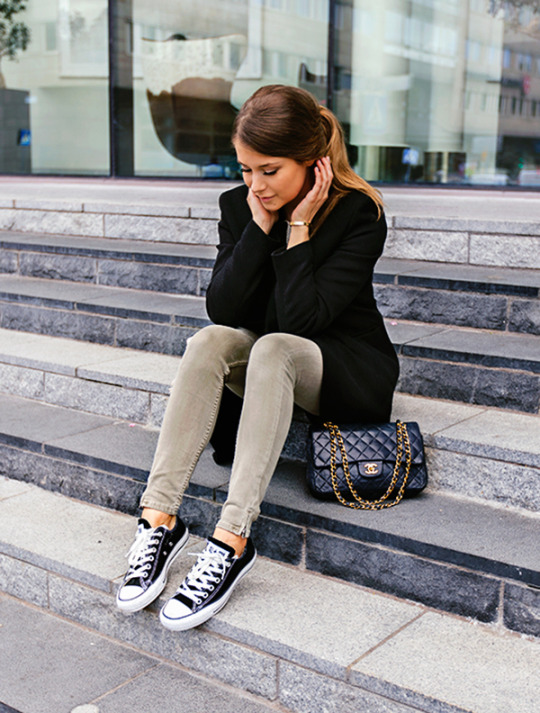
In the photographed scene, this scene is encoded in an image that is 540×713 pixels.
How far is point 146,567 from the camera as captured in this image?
2496mm

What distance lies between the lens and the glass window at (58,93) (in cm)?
839

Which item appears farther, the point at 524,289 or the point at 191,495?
the point at 524,289

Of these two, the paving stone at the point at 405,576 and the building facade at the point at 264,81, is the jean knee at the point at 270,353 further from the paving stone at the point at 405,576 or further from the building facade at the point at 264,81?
the building facade at the point at 264,81

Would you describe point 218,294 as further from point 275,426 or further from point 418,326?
point 418,326

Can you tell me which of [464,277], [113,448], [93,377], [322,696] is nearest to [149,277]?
[93,377]

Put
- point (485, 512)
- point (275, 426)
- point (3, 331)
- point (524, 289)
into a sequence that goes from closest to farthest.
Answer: point (275, 426), point (485, 512), point (524, 289), point (3, 331)

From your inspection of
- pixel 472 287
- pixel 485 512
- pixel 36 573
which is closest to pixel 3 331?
pixel 36 573

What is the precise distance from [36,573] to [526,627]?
1.64m

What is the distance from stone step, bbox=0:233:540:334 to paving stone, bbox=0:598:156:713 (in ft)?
6.90

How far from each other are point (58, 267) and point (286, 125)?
311cm

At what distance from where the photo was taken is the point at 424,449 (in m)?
2.77

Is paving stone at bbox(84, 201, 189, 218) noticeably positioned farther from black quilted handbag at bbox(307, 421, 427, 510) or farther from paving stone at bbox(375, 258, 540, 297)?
black quilted handbag at bbox(307, 421, 427, 510)

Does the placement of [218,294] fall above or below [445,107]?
below

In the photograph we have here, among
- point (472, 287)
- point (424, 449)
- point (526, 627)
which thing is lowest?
point (526, 627)
